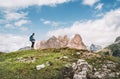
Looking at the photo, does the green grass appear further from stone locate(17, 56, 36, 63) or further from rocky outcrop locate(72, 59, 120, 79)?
rocky outcrop locate(72, 59, 120, 79)

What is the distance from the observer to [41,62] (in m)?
51.2

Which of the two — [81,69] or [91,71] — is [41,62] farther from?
[91,71]

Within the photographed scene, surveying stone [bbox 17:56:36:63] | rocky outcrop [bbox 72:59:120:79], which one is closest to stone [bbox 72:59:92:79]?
rocky outcrop [bbox 72:59:120:79]

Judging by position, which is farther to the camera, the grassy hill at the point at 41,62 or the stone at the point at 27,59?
the stone at the point at 27,59

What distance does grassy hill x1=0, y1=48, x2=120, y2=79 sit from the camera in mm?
47688

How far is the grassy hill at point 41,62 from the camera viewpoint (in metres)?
47.7

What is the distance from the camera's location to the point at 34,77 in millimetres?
47062

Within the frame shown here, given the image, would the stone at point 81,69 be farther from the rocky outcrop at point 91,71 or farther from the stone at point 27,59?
the stone at point 27,59

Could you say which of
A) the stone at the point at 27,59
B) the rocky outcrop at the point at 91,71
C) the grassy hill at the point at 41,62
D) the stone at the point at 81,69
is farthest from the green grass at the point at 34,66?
the rocky outcrop at the point at 91,71

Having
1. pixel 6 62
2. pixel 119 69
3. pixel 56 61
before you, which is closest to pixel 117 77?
pixel 119 69

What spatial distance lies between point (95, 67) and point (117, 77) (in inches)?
145

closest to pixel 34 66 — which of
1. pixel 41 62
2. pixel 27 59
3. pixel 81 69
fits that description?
pixel 41 62

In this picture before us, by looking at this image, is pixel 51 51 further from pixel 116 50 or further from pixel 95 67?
pixel 116 50

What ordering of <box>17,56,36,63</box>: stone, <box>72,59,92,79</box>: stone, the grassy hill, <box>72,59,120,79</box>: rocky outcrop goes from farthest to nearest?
1. <box>17,56,36,63</box>: stone
2. the grassy hill
3. <box>72,59,120,79</box>: rocky outcrop
4. <box>72,59,92,79</box>: stone
